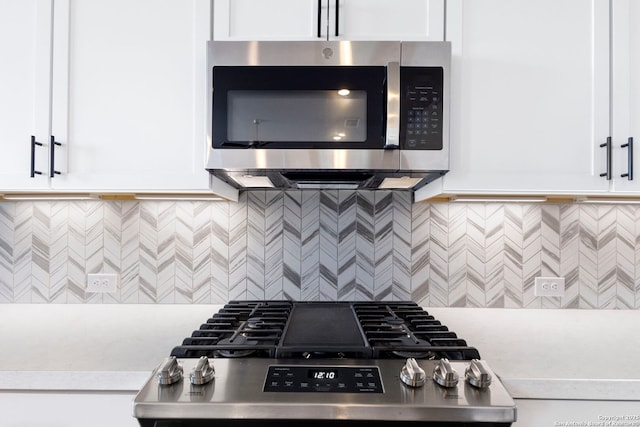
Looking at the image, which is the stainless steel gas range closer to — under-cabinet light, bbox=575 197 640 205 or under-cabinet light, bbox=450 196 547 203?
under-cabinet light, bbox=450 196 547 203

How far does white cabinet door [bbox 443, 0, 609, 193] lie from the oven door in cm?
30

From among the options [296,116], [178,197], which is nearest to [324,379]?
[296,116]

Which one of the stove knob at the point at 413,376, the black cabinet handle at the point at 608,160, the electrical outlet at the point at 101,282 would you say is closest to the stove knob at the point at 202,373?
the stove knob at the point at 413,376

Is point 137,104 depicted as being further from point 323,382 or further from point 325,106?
point 323,382

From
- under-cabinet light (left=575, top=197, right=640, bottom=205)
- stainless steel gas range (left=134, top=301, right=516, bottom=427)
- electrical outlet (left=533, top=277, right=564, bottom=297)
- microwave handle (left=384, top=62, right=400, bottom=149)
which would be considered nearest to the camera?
stainless steel gas range (left=134, top=301, right=516, bottom=427)

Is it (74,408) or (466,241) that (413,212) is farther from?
(74,408)

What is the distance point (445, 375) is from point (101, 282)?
1338 mm

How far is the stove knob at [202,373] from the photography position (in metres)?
0.82

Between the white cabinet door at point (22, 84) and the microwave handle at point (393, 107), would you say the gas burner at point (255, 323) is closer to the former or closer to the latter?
the microwave handle at point (393, 107)

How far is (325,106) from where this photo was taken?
1141mm

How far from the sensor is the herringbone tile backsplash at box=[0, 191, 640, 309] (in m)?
1.54

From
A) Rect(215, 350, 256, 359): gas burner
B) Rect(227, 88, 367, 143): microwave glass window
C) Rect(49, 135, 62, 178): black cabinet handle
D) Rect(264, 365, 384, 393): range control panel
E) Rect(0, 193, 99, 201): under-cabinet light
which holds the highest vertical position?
Rect(227, 88, 367, 143): microwave glass window

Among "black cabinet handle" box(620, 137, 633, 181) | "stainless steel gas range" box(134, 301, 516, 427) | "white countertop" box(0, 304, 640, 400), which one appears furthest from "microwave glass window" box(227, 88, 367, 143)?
"black cabinet handle" box(620, 137, 633, 181)

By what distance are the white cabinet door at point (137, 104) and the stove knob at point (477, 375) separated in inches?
33.9
